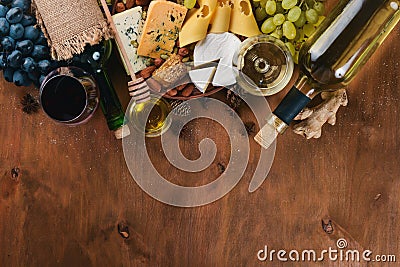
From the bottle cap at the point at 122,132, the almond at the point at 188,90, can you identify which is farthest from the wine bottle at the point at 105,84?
the almond at the point at 188,90

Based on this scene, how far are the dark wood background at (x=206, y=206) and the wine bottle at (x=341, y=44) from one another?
12cm

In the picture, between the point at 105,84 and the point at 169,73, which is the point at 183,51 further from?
the point at 105,84

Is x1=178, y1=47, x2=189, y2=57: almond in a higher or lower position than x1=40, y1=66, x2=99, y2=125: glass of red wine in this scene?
higher

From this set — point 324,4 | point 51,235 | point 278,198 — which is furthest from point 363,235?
point 51,235

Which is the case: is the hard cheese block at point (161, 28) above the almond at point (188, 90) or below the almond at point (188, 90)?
above

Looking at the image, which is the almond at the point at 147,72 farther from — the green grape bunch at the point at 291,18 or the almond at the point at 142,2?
the green grape bunch at the point at 291,18

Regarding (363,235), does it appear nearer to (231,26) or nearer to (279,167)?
(279,167)

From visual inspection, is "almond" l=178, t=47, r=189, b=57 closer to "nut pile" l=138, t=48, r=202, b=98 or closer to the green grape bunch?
"nut pile" l=138, t=48, r=202, b=98

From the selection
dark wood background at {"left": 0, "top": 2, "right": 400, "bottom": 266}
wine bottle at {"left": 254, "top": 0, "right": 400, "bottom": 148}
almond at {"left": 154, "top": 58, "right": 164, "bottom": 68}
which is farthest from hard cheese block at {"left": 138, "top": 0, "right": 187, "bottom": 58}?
wine bottle at {"left": 254, "top": 0, "right": 400, "bottom": 148}

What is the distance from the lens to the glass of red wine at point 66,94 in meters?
1.05

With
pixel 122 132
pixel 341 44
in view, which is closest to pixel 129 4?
pixel 122 132

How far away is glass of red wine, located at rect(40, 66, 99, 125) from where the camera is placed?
41.3 inches

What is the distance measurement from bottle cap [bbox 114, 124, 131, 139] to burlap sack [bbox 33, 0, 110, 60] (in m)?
0.17

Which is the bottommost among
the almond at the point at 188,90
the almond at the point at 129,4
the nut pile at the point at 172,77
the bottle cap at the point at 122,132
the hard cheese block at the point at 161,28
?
the bottle cap at the point at 122,132
